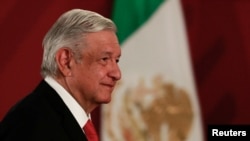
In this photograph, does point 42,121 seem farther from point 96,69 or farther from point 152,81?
point 152,81

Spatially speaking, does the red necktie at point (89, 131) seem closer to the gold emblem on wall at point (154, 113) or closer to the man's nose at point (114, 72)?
the man's nose at point (114, 72)

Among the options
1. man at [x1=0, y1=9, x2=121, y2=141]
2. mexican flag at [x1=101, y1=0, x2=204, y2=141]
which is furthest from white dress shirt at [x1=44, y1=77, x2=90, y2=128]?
mexican flag at [x1=101, y1=0, x2=204, y2=141]

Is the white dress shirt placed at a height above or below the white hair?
below

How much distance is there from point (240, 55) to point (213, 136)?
1.03 ft

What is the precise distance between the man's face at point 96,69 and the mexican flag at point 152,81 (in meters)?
1.06

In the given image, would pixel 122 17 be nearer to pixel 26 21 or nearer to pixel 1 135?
pixel 26 21

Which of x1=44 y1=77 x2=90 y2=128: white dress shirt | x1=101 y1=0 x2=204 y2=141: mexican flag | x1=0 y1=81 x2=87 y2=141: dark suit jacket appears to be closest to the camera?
x1=0 y1=81 x2=87 y2=141: dark suit jacket

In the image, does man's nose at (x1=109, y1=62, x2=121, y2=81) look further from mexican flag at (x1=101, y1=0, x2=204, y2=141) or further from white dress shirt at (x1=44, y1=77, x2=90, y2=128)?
mexican flag at (x1=101, y1=0, x2=204, y2=141)

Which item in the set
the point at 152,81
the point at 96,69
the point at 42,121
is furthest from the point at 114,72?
the point at 152,81

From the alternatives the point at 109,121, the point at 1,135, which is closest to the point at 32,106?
the point at 1,135

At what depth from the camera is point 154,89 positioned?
216 cm

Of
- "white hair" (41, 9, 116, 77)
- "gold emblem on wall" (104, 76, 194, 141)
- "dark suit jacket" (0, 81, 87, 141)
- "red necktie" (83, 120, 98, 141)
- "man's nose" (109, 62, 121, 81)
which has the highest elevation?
"white hair" (41, 9, 116, 77)

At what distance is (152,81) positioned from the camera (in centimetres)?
214

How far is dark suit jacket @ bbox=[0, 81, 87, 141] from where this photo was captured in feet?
2.91
